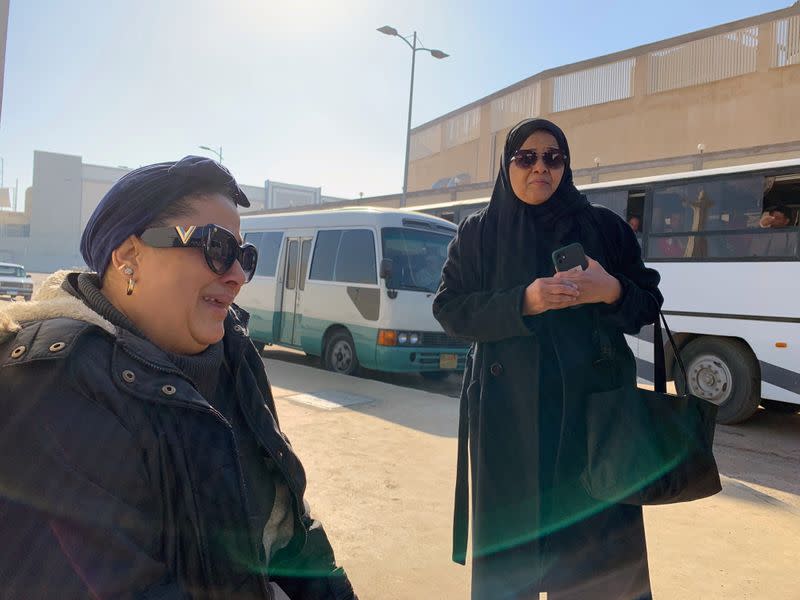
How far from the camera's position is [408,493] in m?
4.16

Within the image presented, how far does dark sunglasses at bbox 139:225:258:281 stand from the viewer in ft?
4.42

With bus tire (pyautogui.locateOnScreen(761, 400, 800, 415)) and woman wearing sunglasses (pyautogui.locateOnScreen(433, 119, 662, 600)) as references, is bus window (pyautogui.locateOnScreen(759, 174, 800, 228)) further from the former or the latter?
woman wearing sunglasses (pyautogui.locateOnScreen(433, 119, 662, 600))

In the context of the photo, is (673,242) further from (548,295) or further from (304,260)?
(548,295)

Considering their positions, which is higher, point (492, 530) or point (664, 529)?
point (492, 530)

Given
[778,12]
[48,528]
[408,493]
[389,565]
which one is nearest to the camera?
[48,528]

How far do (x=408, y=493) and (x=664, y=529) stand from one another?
5.28 feet

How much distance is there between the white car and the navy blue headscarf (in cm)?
2545

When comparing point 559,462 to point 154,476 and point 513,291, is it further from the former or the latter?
point 154,476

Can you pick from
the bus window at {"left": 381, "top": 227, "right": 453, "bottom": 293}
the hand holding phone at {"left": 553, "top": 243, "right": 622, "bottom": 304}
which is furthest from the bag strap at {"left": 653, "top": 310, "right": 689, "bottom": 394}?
the bus window at {"left": 381, "top": 227, "right": 453, "bottom": 293}

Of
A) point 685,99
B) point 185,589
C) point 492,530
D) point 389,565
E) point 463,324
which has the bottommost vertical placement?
point 389,565

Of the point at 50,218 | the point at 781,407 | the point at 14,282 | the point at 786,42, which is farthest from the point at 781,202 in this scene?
the point at 50,218

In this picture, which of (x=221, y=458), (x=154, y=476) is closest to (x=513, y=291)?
(x=221, y=458)

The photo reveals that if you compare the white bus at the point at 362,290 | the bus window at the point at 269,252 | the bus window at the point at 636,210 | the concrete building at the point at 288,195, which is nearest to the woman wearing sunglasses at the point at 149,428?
the white bus at the point at 362,290

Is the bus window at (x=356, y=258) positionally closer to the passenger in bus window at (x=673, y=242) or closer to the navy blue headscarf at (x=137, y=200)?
the passenger in bus window at (x=673, y=242)
